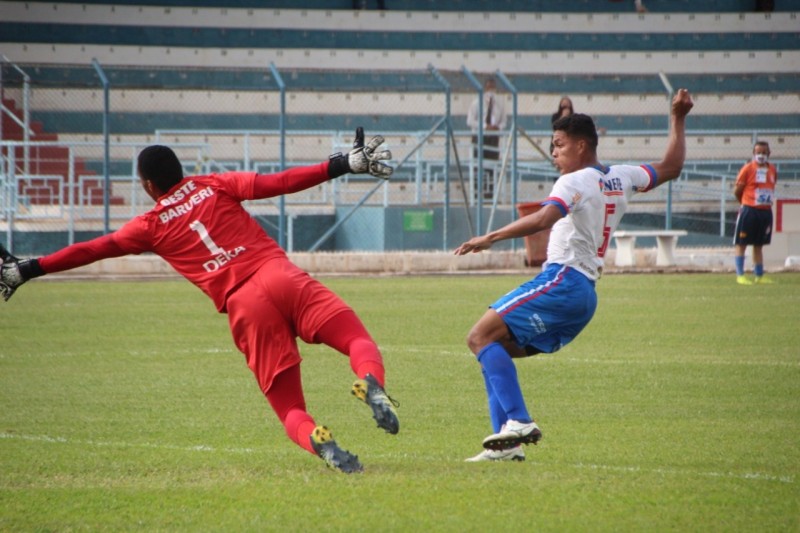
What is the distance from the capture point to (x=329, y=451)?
5895 mm

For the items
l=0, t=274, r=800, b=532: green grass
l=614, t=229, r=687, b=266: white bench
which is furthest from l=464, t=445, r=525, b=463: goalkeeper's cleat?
l=614, t=229, r=687, b=266: white bench

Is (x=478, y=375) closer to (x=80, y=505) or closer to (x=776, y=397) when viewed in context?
(x=776, y=397)

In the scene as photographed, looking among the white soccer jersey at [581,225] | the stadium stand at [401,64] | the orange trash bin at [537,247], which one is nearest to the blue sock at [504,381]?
the white soccer jersey at [581,225]

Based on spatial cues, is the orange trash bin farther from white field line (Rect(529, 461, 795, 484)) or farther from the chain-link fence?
white field line (Rect(529, 461, 795, 484))

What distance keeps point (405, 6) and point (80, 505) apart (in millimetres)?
32142

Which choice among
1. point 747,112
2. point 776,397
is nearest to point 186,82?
point 747,112

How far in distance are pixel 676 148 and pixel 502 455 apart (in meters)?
2.26

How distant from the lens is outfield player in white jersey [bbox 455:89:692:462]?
6410 millimetres

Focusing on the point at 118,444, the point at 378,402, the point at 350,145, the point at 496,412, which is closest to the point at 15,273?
the point at 118,444

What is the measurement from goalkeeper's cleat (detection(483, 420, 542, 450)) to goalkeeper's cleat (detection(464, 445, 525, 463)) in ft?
0.31

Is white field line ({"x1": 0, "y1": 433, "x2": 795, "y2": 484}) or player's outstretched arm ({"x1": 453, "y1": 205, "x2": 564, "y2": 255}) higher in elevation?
player's outstretched arm ({"x1": 453, "y1": 205, "x2": 564, "y2": 255})

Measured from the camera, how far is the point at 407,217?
81.9 ft

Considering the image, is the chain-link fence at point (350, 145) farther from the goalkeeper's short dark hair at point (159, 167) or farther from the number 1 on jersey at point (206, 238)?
Result: the number 1 on jersey at point (206, 238)

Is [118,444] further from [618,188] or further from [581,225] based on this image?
[618,188]
